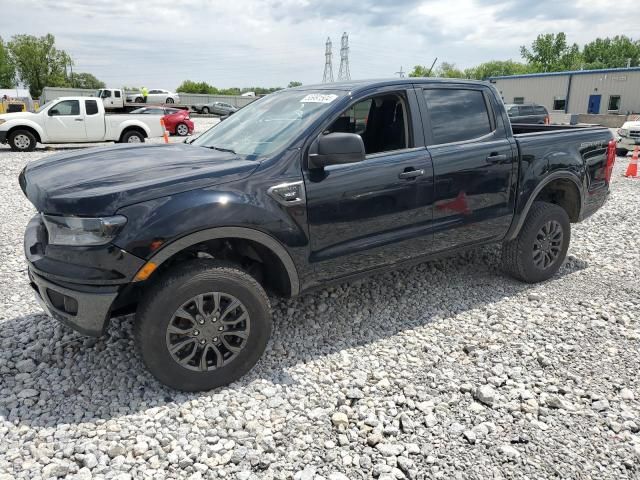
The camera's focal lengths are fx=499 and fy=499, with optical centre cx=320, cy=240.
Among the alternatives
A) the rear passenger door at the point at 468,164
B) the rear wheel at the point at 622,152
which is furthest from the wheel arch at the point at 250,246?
the rear wheel at the point at 622,152

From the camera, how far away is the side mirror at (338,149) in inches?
120

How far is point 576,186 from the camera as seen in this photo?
4703 mm

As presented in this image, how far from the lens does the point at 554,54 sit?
8619cm

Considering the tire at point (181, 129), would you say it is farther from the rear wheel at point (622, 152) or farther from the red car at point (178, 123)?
the rear wheel at point (622, 152)

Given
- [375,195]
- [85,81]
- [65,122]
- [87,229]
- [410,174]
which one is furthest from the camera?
[85,81]

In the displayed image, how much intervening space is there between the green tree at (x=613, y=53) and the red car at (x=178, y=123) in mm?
86386

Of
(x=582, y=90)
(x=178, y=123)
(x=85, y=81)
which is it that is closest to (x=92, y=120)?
(x=178, y=123)

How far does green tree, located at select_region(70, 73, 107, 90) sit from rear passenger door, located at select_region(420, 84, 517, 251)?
101 m

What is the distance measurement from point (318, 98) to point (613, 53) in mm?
104699

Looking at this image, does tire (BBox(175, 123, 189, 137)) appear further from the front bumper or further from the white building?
the white building

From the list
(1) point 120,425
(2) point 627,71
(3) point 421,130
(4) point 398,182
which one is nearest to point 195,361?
(1) point 120,425

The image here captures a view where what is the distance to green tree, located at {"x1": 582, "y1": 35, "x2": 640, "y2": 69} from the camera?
87562mm

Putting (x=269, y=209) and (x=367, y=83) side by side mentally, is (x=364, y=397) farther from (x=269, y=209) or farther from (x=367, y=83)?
(x=367, y=83)

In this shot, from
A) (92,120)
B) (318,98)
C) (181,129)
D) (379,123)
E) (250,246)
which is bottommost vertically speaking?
(250,246)
